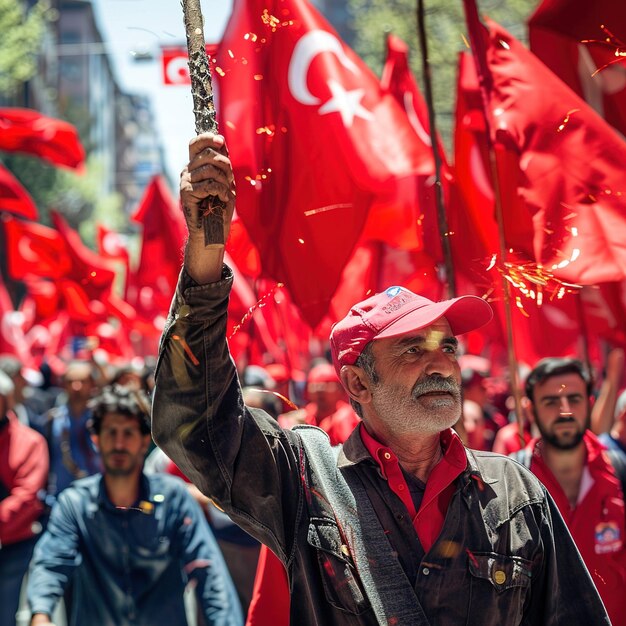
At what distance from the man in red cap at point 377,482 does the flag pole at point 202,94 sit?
25mm

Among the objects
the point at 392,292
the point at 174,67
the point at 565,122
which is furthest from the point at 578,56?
the point at 392,292

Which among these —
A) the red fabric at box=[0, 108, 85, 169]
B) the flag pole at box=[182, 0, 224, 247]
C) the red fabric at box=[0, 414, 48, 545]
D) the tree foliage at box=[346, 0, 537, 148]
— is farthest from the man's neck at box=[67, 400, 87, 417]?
the tree foliage at box=[346, 0, 537, 148]

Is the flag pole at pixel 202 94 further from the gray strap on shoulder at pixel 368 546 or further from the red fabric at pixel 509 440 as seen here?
the red fabric at pixel 509 440

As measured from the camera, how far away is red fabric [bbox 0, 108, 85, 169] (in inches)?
331

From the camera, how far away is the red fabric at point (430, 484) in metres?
2.51

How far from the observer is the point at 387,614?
2359 millimetres

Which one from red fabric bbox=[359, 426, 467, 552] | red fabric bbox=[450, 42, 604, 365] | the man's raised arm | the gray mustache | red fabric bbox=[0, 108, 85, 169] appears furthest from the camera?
red fabric bbox=[0, 108, 85, 169]

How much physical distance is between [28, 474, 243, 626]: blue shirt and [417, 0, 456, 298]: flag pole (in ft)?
5.50

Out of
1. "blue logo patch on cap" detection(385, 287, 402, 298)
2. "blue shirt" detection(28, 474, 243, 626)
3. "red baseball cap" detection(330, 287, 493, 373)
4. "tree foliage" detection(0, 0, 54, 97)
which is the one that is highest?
"tree foliage" detection(0, 0, 54, 97)

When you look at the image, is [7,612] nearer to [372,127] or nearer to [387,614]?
[372,127]

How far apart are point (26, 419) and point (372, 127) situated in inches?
180

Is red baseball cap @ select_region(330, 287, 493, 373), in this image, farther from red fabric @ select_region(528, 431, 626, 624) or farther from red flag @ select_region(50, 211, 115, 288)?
red flag @ select_region(50, 211, 115, 288)

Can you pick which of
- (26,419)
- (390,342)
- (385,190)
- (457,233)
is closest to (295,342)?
(26,419)

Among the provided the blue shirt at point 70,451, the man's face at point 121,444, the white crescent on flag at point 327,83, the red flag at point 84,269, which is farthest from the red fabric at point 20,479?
the red flag at point 84,269
